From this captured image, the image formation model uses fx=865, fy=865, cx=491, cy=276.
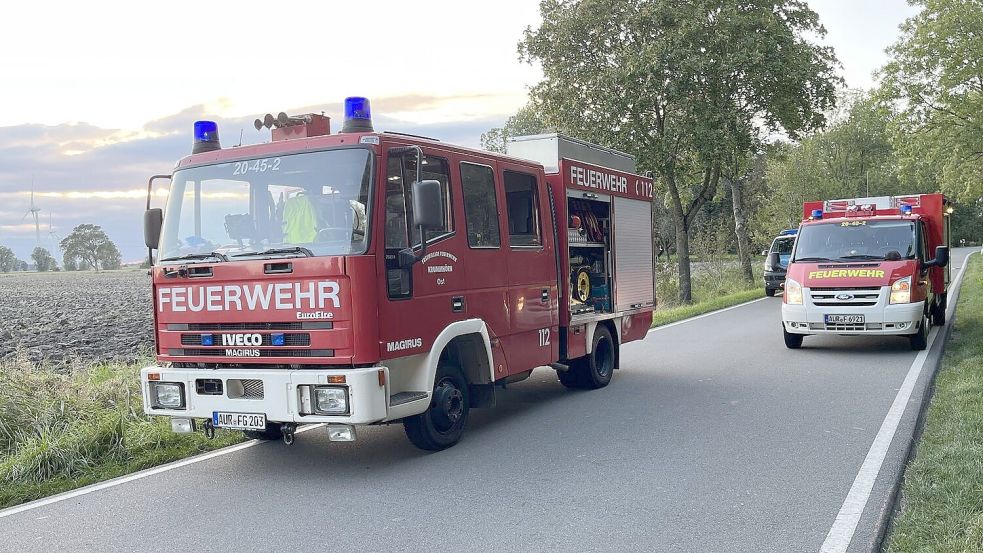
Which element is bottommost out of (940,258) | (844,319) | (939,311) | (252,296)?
(939,311)

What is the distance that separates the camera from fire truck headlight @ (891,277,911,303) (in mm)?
12008

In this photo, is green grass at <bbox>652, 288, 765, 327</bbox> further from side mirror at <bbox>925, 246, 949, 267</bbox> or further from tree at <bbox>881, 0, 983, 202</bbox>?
tree at <bbox>881, 0, 983, 202</bbox>

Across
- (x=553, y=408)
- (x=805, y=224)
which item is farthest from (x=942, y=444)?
(x=805, y=224)

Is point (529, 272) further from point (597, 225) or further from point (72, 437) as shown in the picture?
point (72, 437)

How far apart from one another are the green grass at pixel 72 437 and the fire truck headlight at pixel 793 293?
8.31 m

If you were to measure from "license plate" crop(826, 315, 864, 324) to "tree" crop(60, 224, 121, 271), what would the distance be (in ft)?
360

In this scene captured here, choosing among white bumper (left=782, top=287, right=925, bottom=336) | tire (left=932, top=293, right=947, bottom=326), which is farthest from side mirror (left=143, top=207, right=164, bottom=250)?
tire (left=932, top=293, right=947, bottom=326)

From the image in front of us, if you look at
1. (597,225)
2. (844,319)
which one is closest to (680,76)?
(844,319)

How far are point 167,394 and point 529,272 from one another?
11.6 feet

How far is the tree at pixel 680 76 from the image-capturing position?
73.3ft

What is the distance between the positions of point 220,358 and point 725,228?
2678cm

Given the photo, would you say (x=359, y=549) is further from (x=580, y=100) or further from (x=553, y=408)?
(x=580, y=100)

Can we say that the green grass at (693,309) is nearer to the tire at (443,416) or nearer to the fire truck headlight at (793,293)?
the fire truck headlight at (793,293)

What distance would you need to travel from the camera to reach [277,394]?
637 cm
